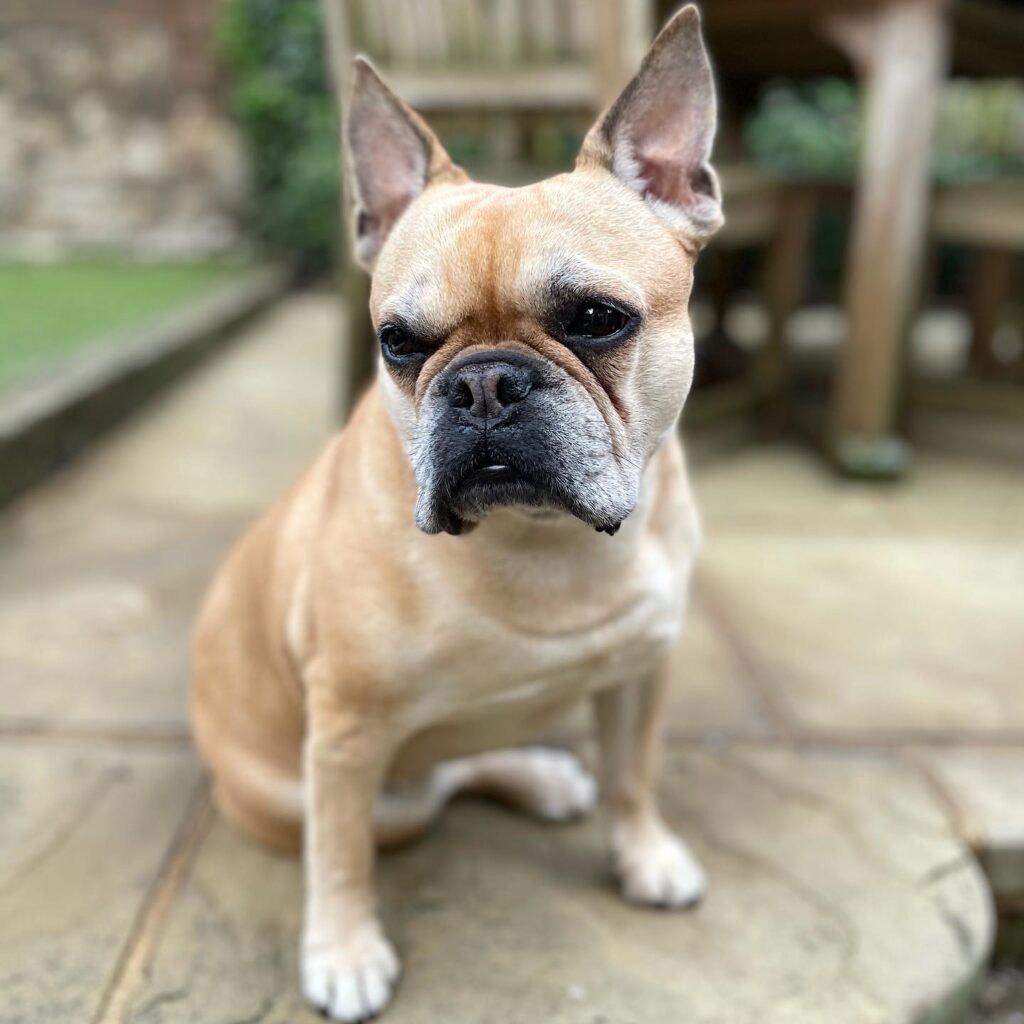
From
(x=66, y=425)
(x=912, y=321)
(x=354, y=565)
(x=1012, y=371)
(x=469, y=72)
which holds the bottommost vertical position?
(x=1012, y=371)

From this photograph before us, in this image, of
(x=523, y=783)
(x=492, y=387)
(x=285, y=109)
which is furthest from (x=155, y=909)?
(x=285, y=109)

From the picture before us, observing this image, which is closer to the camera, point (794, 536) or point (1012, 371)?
point (794, 536)

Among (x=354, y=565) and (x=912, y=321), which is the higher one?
(x=354, y=565)

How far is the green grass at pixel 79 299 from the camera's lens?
423 cm

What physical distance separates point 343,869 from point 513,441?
27.9 inches

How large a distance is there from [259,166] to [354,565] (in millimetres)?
7326

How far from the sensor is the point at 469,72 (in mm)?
3010

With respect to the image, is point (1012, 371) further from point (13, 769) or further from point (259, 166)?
point (259, 166)

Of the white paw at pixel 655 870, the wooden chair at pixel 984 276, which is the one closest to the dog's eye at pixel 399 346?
the white paw at pixel 655 870

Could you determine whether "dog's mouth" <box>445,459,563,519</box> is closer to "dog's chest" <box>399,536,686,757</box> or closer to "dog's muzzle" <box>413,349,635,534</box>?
"dog's muzzle" <box>413,349,635,534</box>

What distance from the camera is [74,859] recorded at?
169 cm

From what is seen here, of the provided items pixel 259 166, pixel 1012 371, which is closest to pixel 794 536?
pixel 1012 371

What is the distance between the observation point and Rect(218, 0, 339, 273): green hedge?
25.0 ft

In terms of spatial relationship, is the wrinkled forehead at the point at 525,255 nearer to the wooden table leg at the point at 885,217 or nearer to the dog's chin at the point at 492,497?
the dog's chin at the point at 492,497
